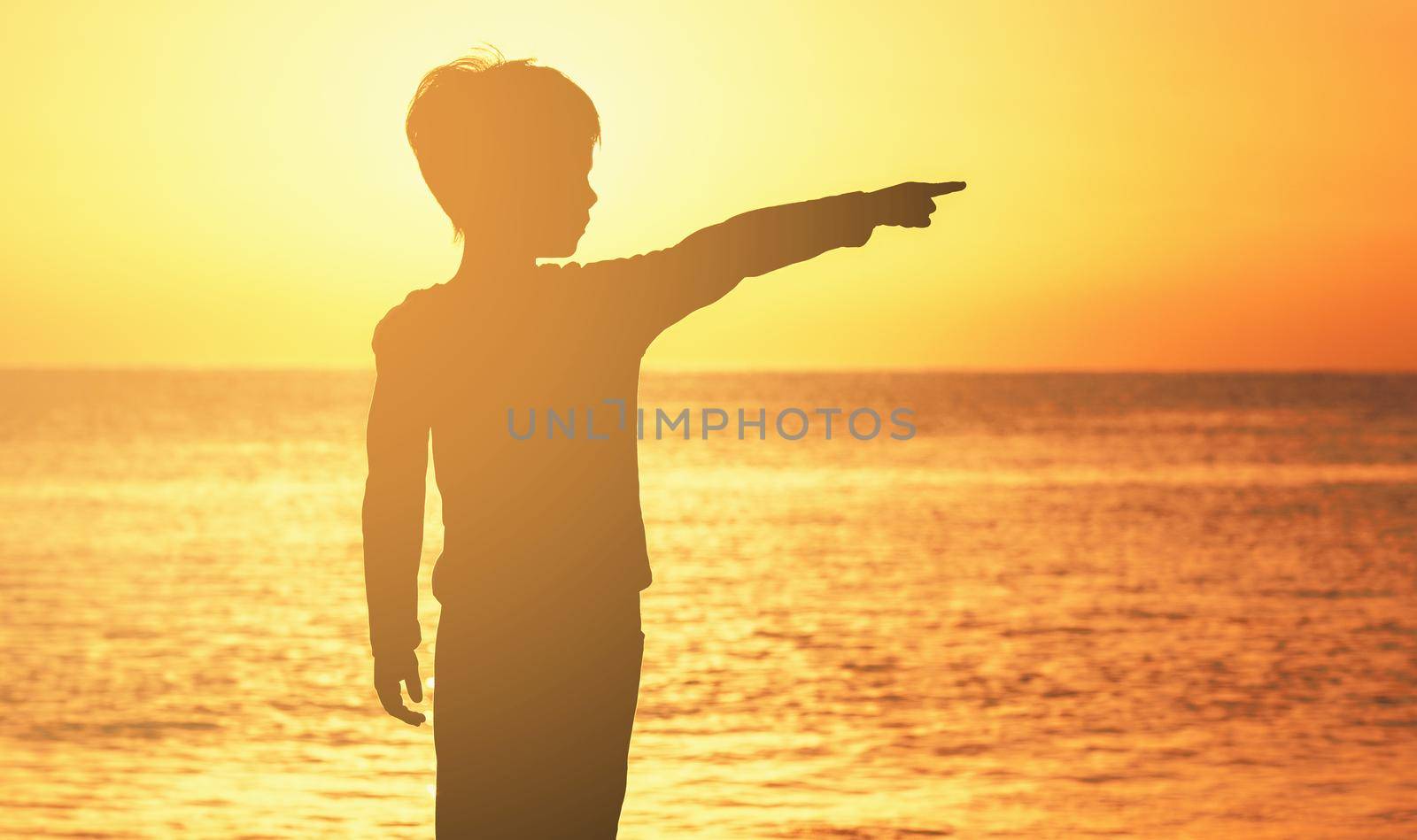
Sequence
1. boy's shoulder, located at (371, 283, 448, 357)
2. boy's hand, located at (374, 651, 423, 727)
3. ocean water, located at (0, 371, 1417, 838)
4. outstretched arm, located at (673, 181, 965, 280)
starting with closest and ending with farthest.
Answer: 1. boy's shoulder, located at (371, 283, 448, 357)
2. outstretched arm, located at (673, 181, 965, 280)
3. boy's hand, located at (374, 651, 423, 727)
4. ocean water, located at (0, 371, 1417, 838)

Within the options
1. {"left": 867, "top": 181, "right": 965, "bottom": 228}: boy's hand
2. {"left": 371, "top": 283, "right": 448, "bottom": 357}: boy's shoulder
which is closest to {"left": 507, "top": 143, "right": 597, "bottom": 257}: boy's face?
{"left": 371, "top": 283, "right": 448, "bottom": 357}: boy's shoulder

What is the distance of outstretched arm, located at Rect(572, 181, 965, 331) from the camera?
310 centimetres

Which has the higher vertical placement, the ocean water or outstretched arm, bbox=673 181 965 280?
outstretched arm, bbox=673 181 965 280

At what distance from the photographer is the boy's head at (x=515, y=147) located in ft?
10.2

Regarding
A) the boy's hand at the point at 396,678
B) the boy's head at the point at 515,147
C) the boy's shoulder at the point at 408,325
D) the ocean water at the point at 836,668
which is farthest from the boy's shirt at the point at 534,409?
the ocean water at the point at 836,668

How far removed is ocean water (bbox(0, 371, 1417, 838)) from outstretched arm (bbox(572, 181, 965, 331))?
6912 mm

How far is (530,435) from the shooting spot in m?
3.04

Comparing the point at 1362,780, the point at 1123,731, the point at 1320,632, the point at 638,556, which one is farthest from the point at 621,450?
the point at 1320,632

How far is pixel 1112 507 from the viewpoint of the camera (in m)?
36.4

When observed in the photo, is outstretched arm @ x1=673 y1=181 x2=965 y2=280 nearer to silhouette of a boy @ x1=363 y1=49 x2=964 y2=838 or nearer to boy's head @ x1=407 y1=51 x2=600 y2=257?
silhouette of a boy @ x1=363 y1=49 x2=964 y2=838

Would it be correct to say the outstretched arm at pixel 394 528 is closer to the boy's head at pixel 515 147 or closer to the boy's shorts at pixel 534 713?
the boy's shorts at pixel 534 713

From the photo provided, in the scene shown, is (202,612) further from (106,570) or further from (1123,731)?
(1123,731)

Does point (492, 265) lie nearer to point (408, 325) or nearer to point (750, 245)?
point (408, 325)

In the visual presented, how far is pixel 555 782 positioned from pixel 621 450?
27.7 inches
